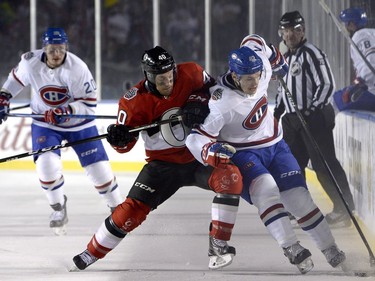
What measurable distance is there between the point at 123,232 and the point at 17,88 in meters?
1.82

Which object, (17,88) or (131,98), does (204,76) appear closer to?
(131,98)

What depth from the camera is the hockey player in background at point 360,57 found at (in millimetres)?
6762

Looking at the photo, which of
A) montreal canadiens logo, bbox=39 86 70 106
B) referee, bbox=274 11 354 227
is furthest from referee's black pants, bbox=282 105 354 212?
montreal canadiens logo, bbox=39 86 70 106

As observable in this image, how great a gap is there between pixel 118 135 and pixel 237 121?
470 mm

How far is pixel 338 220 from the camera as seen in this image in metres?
6.35

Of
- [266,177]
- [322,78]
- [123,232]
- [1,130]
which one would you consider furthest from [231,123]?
[1,130]

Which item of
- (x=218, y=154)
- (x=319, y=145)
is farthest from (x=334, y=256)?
(x=319, y=145)

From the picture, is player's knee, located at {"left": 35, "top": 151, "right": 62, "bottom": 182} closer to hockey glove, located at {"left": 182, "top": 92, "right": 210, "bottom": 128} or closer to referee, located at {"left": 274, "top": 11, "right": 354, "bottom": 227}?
referee, located at {"left": 274, "top": 11, "right": 354, "bottom": 227}

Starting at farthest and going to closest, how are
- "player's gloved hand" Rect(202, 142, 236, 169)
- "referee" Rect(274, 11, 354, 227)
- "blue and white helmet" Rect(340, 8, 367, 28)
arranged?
"blue and white helmet" Rect(340, 8, 367, 28)
"referee" Rect(274, 11, 354, 227)
"player's gloved hand" Rect(202, 142, 236, 169)

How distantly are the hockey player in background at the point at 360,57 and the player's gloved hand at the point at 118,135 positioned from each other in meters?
2.21

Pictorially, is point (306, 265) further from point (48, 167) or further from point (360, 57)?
point (360, 57)

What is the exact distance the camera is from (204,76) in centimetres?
509

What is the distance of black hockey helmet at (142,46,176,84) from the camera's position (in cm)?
486

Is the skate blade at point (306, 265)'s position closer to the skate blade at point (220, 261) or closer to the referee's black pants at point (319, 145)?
the skate blade at point (220, 261)
